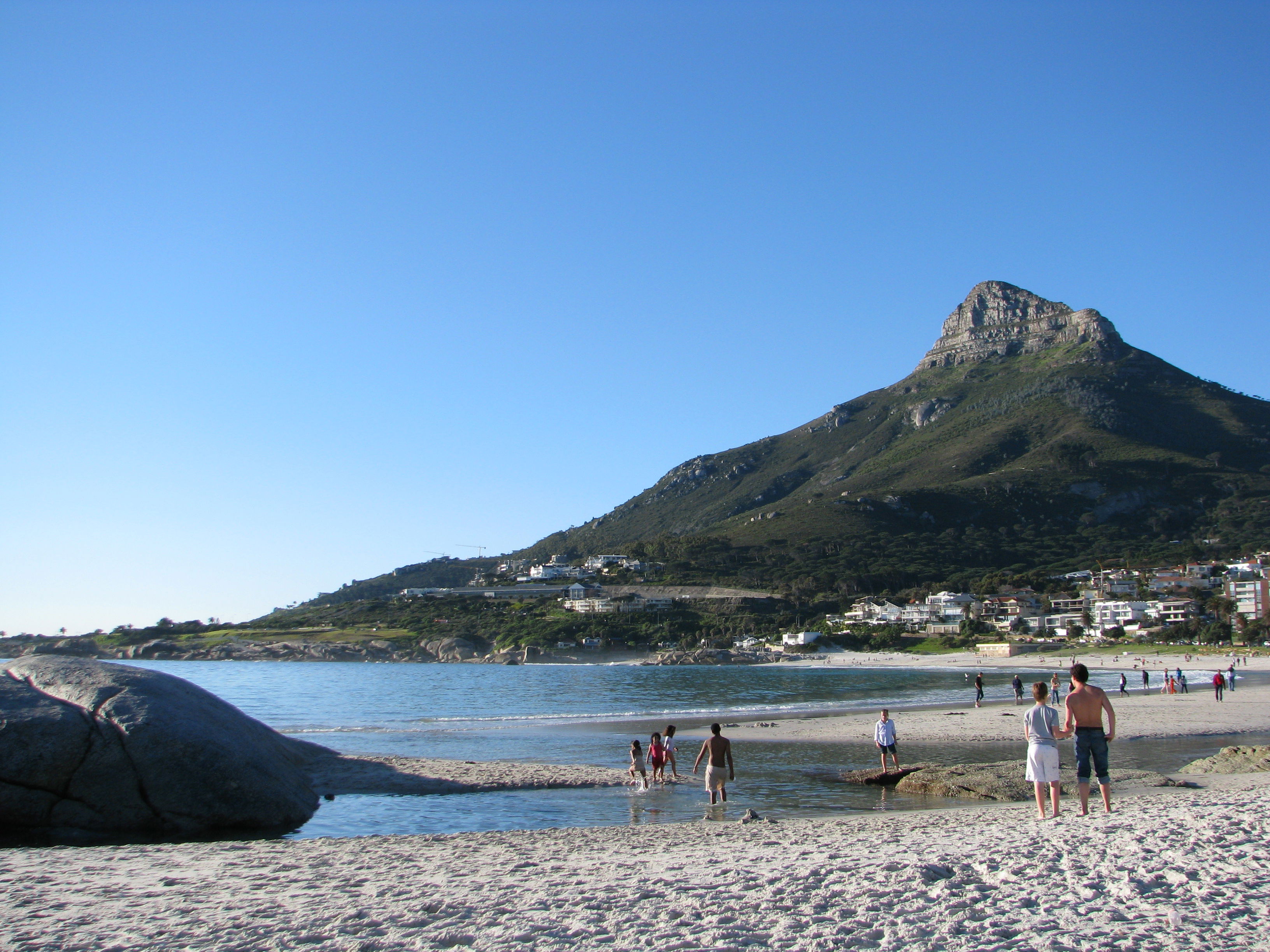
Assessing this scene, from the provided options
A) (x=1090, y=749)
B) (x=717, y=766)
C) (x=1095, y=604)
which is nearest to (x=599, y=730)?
(x=717, y=766)

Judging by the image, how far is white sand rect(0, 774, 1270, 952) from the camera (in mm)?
6297

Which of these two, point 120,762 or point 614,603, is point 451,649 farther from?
point 120,762

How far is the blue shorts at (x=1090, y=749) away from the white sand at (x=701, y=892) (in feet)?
2.02

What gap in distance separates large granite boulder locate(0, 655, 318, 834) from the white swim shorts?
10856 millimetres

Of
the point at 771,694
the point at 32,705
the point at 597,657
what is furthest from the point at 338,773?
the point at 597,657

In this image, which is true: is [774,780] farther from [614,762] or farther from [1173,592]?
[1173,592]

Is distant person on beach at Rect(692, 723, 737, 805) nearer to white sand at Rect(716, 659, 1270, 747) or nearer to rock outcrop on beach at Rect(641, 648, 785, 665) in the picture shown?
white sand at Rect(716, 659, 1270, 747)

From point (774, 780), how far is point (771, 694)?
38048 millimetres

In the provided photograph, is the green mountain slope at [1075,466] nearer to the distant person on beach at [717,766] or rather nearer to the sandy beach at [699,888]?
the distant person on beach at [717,766]

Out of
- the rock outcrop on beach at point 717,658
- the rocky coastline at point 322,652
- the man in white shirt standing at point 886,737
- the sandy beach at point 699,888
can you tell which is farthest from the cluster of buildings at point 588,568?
the sandy beach at point 699,888

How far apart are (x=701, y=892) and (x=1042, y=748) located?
186 inches

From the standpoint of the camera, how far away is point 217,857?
400 inches

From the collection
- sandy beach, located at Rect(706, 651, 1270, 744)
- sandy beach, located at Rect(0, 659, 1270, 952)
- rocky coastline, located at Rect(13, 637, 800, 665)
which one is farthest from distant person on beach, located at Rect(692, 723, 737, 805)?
rocky coastline, located at Rect(13, 637, 800, 665)

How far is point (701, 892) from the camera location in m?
7.42
